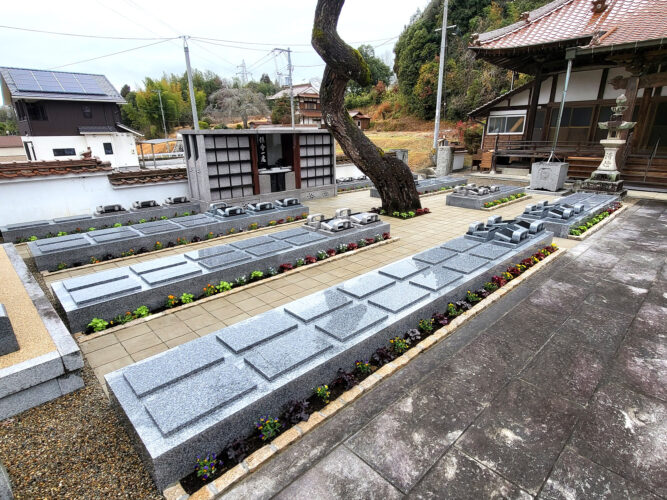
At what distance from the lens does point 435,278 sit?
5.91 meters

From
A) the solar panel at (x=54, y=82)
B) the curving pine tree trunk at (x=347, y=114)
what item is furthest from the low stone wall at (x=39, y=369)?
the solar panel at (x=54, y=82)

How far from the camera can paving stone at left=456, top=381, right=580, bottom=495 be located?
115 inches

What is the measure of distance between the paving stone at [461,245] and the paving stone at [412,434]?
419cm

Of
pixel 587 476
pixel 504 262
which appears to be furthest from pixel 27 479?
pixel 504 262

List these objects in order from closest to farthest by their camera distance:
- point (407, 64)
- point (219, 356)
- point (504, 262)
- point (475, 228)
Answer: point (219, 356), point (504, 262), point (475, 228), point (407, 64)

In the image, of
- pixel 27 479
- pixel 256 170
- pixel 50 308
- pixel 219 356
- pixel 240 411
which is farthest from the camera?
pixel 256 170

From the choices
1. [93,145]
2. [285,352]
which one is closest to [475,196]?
[285,352]

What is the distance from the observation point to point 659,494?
271cm

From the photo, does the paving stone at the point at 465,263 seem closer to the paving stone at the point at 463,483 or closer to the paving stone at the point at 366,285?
the paving stone at the point at 366,285

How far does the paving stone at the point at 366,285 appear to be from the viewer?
5364 millimetres

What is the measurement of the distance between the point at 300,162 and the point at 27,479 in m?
13.1

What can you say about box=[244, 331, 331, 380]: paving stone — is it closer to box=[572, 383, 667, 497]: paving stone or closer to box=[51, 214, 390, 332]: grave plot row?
box=[572, 383, 667, 497]: paving stone

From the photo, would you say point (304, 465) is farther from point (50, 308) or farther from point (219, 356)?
point (50, 308)

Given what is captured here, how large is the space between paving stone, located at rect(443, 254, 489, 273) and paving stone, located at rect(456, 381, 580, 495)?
2.72 meters
